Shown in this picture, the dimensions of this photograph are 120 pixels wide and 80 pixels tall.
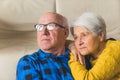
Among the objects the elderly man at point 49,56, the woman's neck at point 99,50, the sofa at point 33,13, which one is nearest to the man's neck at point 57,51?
the elderly man at point 49,56

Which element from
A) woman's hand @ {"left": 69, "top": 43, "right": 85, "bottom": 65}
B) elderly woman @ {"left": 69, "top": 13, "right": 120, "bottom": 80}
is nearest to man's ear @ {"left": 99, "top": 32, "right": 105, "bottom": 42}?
elderly woman @ {"left": 69, "top": 13, "right": 120, "bottom": 80}

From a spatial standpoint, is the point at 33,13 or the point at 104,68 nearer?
the point at 104,68

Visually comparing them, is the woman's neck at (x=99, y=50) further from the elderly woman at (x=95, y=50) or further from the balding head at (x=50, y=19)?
the balding head at (x=50, y=19)

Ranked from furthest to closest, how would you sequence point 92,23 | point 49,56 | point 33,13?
point 33,13 < point 49,56 < point 92,23

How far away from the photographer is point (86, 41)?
1.72m

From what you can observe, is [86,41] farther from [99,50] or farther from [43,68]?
[43,68]

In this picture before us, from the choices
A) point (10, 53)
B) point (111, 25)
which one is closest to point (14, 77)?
point (10, 53)

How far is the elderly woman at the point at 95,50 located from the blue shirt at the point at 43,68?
7cm

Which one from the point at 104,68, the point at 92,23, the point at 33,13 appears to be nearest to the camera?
the point at 104,68

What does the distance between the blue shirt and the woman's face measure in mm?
151

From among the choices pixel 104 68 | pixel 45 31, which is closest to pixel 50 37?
pixel 45 31

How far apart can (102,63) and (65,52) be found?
343 millimetres

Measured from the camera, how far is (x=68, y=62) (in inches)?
70.5

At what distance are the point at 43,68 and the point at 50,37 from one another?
8.5 inches
